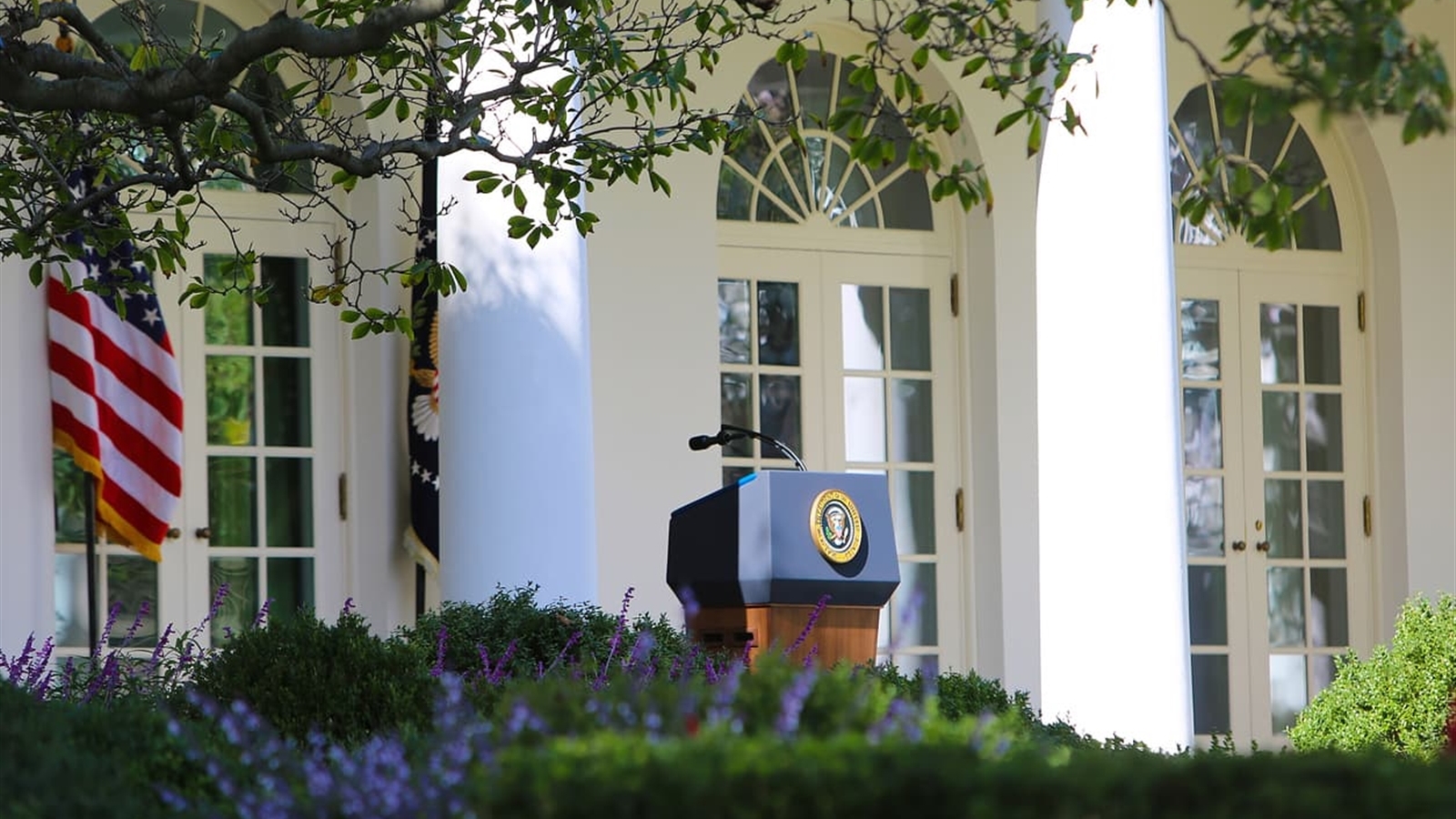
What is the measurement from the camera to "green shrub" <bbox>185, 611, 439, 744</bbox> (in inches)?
149

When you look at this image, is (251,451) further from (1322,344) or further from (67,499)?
(1322,344)

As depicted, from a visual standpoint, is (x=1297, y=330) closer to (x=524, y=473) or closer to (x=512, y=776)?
(x=524, y=473)

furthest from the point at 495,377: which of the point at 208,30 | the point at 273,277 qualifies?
the point at 208,30

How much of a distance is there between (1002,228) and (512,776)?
279 inches

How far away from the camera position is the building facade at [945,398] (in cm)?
575

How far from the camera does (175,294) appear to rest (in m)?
7.84

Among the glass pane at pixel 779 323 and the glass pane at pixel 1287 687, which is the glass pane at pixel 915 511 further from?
the glass pane at pixel 1287 687

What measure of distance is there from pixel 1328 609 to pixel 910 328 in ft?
8.67

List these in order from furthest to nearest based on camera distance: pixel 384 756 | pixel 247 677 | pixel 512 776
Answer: pixel 247 677
pixel 384 756
pixel 512 776

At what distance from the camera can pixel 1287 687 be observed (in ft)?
31.0

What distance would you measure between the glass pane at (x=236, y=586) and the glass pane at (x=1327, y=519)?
5185 mm

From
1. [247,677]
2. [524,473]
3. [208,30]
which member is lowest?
[247,677]

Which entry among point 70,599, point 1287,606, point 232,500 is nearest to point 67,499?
point 70,599

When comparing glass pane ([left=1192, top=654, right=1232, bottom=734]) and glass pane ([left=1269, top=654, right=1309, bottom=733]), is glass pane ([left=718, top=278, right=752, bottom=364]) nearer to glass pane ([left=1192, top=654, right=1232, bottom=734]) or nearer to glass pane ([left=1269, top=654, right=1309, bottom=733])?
glass pane ([left=1192, top=654, right=1232, bottom=734])
